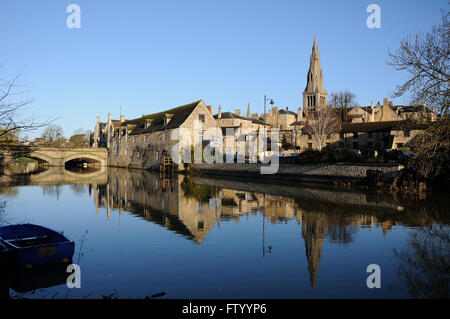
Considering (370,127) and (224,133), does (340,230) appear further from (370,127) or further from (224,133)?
(224,133)

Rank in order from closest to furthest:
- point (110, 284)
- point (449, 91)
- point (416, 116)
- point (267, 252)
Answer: point (110, 284), point (267, 252), point (449, 91), point (416, 116)

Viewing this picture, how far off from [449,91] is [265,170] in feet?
81.9

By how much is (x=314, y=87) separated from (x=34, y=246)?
101 m

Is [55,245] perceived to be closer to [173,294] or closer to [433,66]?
[173,294]

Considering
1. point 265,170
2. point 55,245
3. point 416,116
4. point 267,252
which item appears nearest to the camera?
point 55,245

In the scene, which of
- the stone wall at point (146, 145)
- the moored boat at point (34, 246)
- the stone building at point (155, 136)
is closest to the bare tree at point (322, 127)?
the stone building at point (155, 136)

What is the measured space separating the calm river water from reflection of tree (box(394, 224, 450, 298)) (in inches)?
1.1

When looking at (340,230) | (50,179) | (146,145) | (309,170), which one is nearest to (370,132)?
(309,170)

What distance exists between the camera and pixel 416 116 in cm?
2402

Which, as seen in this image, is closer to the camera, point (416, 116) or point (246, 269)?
point (246, 269)

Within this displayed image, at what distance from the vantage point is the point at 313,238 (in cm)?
1265

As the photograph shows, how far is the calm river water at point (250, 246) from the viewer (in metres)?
7.97

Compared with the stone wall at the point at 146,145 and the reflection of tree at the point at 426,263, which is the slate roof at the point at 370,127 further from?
the reflection of tree at the point at 426,263
